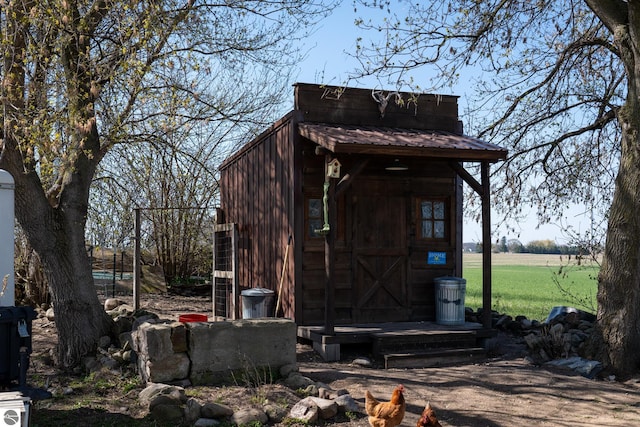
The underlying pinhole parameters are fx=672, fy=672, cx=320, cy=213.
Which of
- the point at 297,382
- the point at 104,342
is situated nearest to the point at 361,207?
the point at 297,382

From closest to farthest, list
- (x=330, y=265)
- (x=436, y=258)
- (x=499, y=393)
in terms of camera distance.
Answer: (x=499, y=393) < (x=330, y=265) < (x=436, y=258)

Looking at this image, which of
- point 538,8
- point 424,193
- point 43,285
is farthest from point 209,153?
point 538,8

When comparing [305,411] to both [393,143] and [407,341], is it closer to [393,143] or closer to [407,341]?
[407,341]

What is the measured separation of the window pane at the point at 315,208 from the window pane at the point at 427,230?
2047mm

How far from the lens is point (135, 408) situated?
7.37 m

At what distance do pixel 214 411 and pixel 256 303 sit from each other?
4788 mm

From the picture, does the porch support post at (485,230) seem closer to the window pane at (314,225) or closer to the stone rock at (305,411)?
the window pane at (314,225)

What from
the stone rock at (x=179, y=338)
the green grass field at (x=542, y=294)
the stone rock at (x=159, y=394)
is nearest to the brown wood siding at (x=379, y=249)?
the green grass field at (x=542, y=294)

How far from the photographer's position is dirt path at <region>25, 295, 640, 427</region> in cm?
736

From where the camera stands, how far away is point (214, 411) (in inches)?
269

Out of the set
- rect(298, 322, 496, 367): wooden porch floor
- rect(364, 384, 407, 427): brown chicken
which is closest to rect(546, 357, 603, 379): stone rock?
rect(298, 322, 496, 367): wooden porch floor

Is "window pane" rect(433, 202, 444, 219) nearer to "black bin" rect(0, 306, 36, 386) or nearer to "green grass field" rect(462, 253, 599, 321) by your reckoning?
"green grass field" rect(462, 253, 599, 321)

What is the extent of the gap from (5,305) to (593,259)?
10.3 metres

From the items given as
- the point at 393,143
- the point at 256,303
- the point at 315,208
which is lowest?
the point at 256,303
